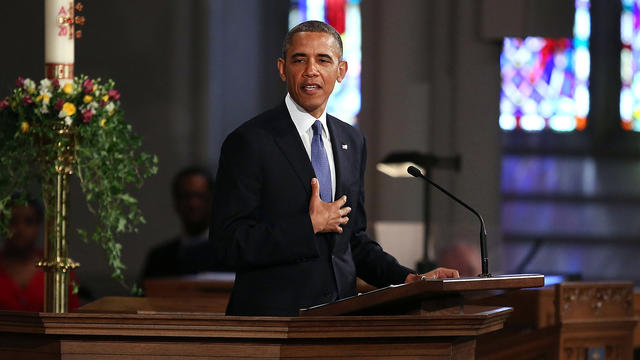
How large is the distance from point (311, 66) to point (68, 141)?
122cm

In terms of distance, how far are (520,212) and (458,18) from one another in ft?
6.44

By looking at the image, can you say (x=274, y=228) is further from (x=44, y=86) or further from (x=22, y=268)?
(x=22, y=268)

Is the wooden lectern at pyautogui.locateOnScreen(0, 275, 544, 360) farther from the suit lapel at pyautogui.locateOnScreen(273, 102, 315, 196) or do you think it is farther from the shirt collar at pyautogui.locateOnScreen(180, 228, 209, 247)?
the shirt collar at pyautogui.locateOnScreen(180, 228, 209, 247)

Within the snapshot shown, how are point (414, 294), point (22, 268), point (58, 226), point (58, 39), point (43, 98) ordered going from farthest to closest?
point (22, 268), point (58, 39), point (43, 98), point (58, 226), point (414, 294)

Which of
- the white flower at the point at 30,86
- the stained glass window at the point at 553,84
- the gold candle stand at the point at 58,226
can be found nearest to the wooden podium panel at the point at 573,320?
the gold candle stand at the point at 58,226

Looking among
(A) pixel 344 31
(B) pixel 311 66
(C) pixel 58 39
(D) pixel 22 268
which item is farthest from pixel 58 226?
(A) pixel 344 31

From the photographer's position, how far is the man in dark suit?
2947mm

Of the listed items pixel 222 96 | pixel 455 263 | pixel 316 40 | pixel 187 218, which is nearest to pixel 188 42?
pixel 222 96

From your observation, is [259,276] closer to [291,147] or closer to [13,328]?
[291,147]

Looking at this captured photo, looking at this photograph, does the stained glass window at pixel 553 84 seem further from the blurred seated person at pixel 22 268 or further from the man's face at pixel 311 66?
the man's face at pixel 311 66

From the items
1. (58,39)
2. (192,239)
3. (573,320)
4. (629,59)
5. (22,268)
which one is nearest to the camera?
(58,39)

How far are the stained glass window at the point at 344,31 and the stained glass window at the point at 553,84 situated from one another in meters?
1.24

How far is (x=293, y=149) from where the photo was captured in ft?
10.0


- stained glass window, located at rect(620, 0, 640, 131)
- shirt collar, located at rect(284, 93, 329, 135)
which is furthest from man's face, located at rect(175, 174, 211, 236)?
shirt collar, located at rect(284, 93, 329, 135)
